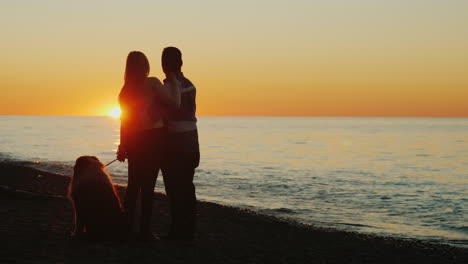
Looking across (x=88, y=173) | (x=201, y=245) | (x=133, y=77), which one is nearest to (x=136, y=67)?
(x=133, y=77)

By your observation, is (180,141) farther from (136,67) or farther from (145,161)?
(136,67)

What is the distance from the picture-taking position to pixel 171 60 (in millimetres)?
6895

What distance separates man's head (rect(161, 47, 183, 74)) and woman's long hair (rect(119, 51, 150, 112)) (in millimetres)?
380

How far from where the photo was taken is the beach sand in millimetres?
6180

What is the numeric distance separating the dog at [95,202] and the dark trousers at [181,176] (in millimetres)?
739

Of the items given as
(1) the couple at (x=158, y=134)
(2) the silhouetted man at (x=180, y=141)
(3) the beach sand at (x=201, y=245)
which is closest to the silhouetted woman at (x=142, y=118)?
(1) the couple at (x=158, y=134)

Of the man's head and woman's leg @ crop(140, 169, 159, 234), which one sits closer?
woman's leg @ crop(140, 169, 159, 234)

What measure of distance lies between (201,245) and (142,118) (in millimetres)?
1929

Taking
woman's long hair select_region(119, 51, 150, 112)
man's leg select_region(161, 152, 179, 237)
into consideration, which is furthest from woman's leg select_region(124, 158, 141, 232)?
woman's long hair select_region(119, 51, 150, 112)

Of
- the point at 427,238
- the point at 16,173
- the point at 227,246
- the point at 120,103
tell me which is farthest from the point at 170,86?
the point at 16,173

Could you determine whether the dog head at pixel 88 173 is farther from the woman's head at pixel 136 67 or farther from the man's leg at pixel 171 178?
the woman's head at pixel 136 67

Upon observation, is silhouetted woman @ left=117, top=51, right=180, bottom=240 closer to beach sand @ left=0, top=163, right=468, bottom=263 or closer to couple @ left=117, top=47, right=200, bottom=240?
couple @ left=117, top=47, right=200, bottom=240

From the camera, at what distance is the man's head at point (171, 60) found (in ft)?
22.6

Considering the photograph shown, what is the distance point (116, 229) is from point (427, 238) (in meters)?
8.85
